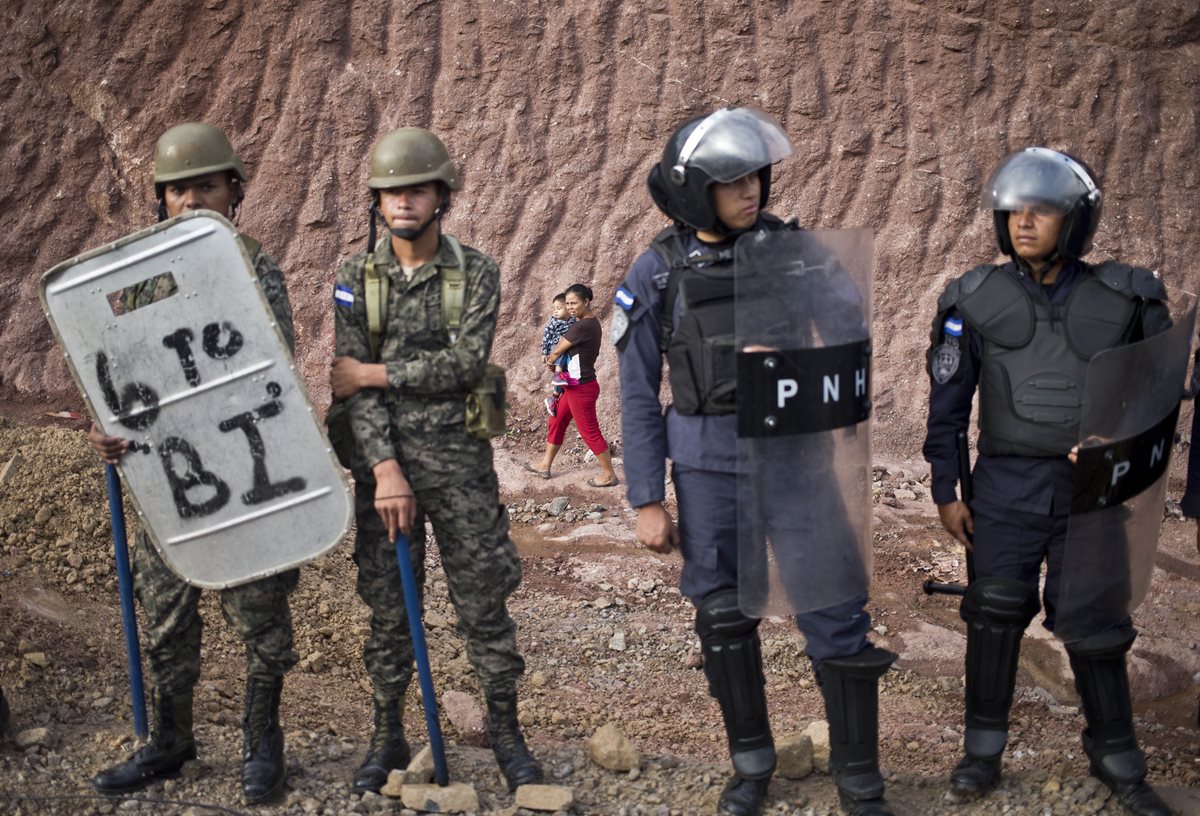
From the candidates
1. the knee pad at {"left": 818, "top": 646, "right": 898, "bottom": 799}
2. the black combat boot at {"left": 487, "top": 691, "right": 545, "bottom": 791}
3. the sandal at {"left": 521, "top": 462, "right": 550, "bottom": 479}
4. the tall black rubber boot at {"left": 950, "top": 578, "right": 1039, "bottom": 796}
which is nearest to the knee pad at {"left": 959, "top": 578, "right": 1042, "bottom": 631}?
the tall black rubber boot at {"left": 950, "top": 578, "right": 1039, "bottom": 796}

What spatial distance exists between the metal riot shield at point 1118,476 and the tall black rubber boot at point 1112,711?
54 mm

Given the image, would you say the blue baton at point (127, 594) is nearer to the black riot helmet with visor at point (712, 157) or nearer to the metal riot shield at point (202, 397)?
the metal riot shield at point (202, 397)

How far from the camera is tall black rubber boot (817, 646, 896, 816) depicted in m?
3.35

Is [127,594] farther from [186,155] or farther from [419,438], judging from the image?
[186,155]

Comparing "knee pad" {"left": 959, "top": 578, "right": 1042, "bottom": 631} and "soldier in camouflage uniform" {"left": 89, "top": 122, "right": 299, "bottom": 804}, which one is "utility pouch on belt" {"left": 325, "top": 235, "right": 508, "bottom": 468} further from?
"knee pad" {"left": 959, "top": 578, "right": 1042, "bottom": 631}

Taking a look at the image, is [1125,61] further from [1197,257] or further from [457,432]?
[457,432]

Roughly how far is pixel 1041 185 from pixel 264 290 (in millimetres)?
2098

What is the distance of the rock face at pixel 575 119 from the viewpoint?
8.86 m

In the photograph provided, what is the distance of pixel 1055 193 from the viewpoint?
11.4 feet

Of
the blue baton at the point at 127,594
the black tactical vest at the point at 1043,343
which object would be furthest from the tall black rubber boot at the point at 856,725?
the blue baton at the point at 127,594

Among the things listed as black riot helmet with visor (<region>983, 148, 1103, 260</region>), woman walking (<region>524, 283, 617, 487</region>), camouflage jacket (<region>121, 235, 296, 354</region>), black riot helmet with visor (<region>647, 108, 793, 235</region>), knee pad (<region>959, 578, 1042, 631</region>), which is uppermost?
black riot helmet with visor (<region>647, 108, 793, 235</region>)

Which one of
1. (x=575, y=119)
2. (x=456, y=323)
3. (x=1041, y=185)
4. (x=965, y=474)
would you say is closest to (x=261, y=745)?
(x=456, y=323)

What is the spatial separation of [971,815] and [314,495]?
2.00 meters

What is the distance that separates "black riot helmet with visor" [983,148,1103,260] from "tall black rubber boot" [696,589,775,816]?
1.31 metres
